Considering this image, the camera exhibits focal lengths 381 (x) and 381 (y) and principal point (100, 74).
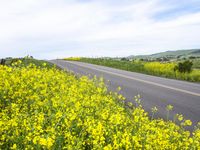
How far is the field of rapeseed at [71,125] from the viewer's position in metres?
5.51

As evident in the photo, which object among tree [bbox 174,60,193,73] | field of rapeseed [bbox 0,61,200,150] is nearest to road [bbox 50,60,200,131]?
field of rapeseed [bbox 0,61,200,150]

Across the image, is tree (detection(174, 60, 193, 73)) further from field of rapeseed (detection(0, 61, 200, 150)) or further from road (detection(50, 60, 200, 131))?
field of rapeseed (detection(0, 61, 200, 150))

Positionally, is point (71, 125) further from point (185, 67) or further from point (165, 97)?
point (185, 67)

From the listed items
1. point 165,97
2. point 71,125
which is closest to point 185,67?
point 165,97

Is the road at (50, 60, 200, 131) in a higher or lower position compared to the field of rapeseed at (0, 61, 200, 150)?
lower

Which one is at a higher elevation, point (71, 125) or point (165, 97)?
point (71, 125)

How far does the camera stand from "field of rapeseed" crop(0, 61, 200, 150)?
5508 mm

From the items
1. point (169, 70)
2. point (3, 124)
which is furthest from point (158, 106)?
point (169, 70)

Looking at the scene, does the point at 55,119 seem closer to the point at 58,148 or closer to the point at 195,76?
the point at 58,148

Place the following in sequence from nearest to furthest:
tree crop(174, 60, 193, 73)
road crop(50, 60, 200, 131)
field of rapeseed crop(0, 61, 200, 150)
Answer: field of rapeseed crop(0, 61, 200, 150) → road crop(50, 60, 200, 131) → tree crop(174, 60, 193, 73)

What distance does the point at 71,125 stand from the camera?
21.3ft

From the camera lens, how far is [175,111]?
36.2 ft

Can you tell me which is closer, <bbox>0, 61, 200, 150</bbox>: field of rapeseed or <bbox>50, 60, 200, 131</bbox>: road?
<bbox>0, 61, 200, 150</bbox>: field of rapeseed

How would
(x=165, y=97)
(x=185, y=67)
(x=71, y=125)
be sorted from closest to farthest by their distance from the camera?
(x=71, y=125), (x=165, y=97), (x=185, y=67)
